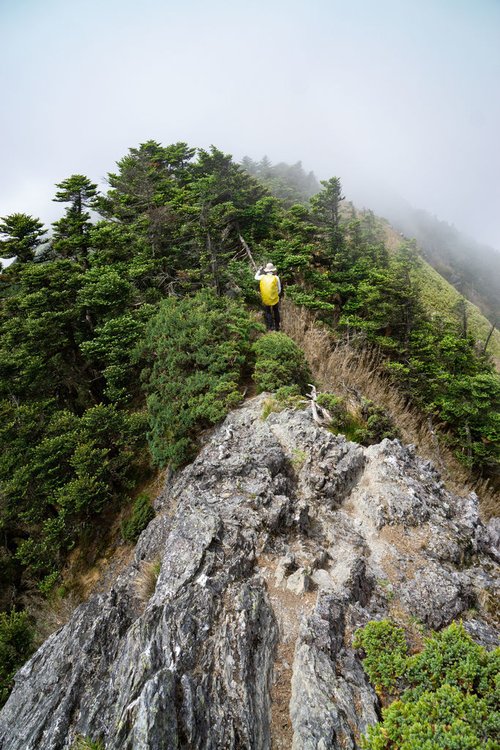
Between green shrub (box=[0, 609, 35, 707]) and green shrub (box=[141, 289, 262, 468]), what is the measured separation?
21.8 feet

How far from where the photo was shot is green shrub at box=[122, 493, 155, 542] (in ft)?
31.8

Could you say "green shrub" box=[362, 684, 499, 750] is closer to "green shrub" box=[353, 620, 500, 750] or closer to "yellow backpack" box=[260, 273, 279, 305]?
"green shrub" box=[353, 620, 500, 750]

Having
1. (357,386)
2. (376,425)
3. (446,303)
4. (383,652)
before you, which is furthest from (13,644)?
(446,303)

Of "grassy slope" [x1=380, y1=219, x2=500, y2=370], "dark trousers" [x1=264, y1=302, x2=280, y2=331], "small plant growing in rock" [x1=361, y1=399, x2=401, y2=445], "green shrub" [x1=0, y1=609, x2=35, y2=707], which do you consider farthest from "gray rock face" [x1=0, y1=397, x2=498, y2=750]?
"grassy slope" [x1=380, y1=219, x2=500, y2=370]

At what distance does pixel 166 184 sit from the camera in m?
18.5

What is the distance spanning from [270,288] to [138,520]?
7046mm

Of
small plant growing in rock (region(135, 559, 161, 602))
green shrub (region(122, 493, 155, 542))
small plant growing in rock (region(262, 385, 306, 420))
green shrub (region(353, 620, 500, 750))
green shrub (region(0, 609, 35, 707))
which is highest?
green shrub (region(353, 620, 500, 750))

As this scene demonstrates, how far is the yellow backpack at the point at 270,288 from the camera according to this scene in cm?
975

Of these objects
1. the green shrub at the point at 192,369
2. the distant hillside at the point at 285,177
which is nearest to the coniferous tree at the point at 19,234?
the green shrub at the point at 192,369

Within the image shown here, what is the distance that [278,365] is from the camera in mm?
8594

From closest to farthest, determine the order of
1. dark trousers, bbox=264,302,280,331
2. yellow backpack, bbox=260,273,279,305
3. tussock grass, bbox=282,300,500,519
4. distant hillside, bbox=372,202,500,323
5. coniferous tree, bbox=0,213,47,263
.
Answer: tussock grass, bbox=282,300,500,519, yellow backpack, bbox=260,273,279,305, dark trousers, bbox=264,302,280,331, coniferous tree, bbox=0,213,47,263, distant hillside, bbox=372,202,500,323

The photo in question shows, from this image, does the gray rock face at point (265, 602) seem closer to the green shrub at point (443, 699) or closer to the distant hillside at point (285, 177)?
the green shrub at point (443, 699)

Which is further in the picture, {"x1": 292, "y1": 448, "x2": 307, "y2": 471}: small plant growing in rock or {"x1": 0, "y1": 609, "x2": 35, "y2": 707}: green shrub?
{"x1": 0, "y1": 609, "x2": 35, "y2": 707}: green shrub

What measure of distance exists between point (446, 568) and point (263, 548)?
2.72m
